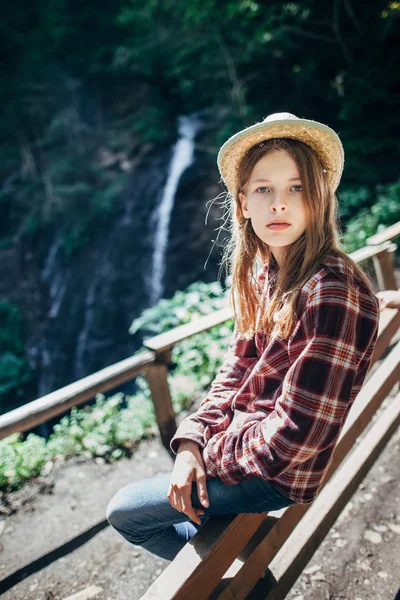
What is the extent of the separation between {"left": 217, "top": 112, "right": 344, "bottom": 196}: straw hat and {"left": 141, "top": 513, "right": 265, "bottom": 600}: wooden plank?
1.13m

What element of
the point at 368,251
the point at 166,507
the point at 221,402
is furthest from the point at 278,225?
the point at 368,251

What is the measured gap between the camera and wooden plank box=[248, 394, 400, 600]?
5.06 ft

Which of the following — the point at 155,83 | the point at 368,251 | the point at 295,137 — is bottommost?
the point at 368,251

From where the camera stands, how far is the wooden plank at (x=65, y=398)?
2.25 metres

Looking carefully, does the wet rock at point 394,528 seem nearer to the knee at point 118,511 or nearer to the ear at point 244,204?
the knee at point 118,511

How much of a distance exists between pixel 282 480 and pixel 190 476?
268 millimetres

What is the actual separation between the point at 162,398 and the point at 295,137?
222 centimetres

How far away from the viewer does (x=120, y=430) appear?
3.62m

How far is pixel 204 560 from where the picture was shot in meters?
1.03

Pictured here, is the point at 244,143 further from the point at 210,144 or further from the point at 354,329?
the point at 210,144

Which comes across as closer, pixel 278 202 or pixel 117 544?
pixel 278 202

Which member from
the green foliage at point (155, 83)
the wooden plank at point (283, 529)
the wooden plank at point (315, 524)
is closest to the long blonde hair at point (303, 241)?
the wooden plank at point (283, 529)

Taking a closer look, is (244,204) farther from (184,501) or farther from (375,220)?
(375,220)

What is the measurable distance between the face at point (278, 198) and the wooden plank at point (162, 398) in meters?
1.79
